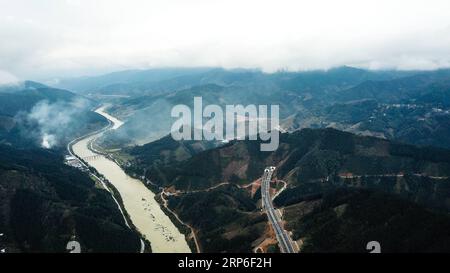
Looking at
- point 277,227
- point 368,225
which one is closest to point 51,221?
point 277,227

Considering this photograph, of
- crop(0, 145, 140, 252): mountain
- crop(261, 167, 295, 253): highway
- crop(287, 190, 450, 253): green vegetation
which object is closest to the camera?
crop(287, 190, 450, 253): green vegetation

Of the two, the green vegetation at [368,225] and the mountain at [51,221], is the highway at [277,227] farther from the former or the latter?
the mountain at [51,221]

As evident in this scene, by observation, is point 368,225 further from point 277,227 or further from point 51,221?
point 51,221

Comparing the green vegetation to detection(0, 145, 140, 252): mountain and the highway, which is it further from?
detection(0, 145, 140, 252): mountain

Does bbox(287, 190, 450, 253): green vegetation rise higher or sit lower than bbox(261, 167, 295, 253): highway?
higher

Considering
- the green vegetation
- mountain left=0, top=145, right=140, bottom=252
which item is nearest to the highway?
the green vegetation

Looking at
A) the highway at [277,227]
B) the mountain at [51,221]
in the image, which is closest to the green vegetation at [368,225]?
the highway at [277,227]

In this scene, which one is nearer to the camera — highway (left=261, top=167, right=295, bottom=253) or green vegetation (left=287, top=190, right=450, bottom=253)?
green vegetation (left=287, top=190, right=450, bottom=253)

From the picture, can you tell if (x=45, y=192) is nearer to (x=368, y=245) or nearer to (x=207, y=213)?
(x=207, y=213)

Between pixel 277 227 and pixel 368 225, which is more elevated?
pixel 368 225

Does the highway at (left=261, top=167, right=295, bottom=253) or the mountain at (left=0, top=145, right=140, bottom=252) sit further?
the mountain at (left=0, top=145, right=140, bottom=252)

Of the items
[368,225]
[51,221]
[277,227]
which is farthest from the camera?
[51,221]

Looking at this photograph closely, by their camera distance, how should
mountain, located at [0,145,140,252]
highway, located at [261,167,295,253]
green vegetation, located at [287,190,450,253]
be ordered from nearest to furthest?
1. green vegetation, located at [287,190,450,253]
2. highway, located at [261,167,295,253]
3. mountain, located at [0,145,140,252]
